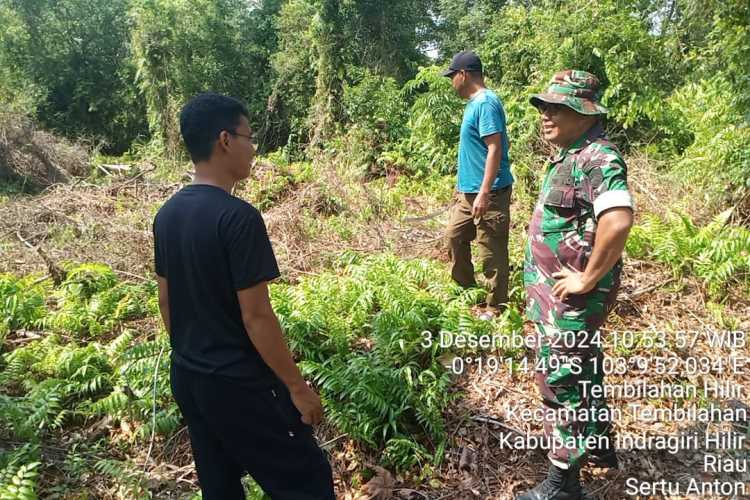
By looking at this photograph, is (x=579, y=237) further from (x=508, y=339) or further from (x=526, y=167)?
(x=526, y=167)

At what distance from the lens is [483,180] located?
3.43 metres

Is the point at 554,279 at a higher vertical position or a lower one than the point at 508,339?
higher

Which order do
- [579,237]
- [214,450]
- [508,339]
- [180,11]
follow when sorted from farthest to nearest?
[180,11] → [508,339] → [579,237] → [214,450]

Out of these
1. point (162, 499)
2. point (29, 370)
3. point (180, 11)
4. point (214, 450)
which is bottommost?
point (162, 499)

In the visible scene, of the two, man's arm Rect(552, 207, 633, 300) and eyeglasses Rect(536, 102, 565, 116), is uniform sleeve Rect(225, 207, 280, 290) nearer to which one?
man's arm Rect(552, 207, 633, 300)

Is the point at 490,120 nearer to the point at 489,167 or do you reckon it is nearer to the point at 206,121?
the point at 489,167

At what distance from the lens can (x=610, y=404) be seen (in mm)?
3076

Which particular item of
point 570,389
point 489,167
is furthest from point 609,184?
point 489,167

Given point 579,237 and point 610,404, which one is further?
point 610,404

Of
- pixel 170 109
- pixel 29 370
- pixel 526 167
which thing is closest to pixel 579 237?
pixel 29 370

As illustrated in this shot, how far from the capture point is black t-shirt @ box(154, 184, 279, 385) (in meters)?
1.55

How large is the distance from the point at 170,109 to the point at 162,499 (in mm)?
14412

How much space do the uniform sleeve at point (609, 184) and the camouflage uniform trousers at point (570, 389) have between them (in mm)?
632

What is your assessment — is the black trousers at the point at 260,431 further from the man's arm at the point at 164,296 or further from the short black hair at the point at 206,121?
the short black hair at the point at 206,121
